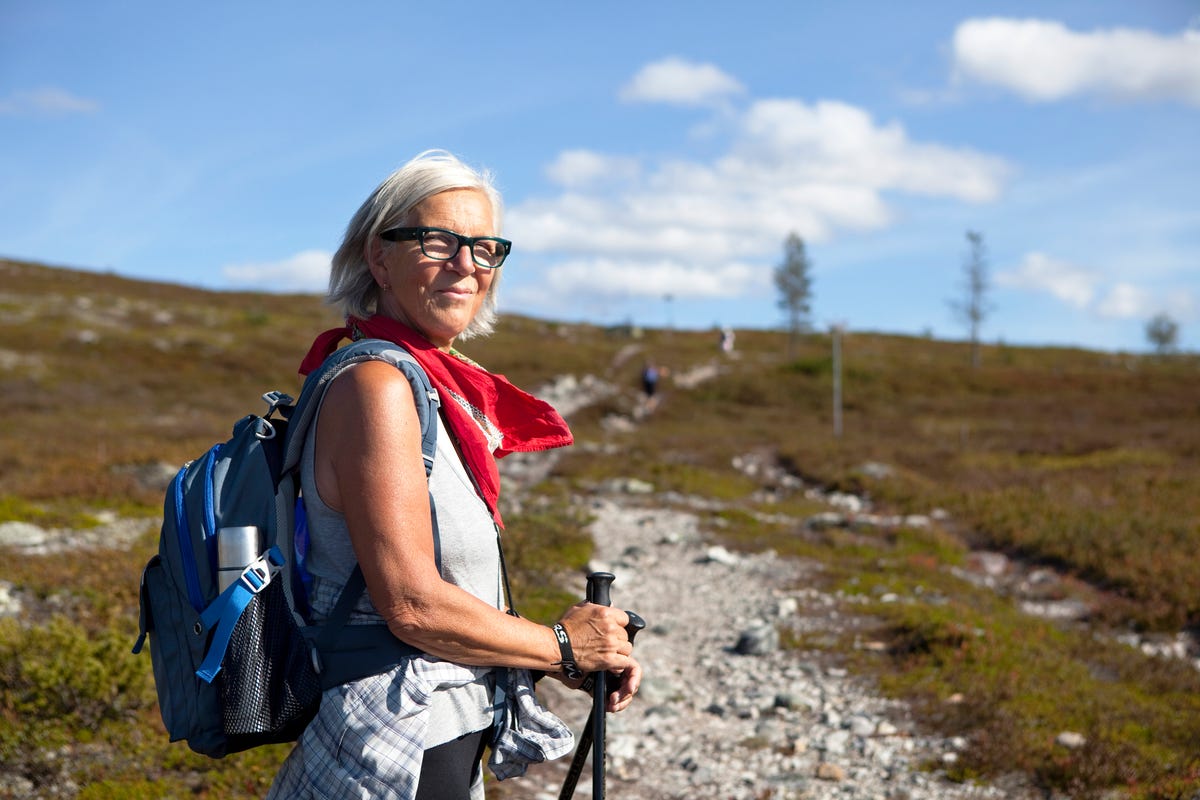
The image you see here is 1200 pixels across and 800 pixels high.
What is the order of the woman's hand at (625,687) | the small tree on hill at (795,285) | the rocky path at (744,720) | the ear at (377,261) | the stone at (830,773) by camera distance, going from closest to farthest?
the ear at (377,261)
the woman's hand at (625,687)
the rocky path at (744,720)
the stone at (830,773)
the small tree on hill at (795,285)

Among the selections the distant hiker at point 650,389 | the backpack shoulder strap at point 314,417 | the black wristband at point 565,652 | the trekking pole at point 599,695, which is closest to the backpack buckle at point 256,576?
the backpack shoulder strap at point 314,417

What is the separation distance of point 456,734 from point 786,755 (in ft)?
16.7

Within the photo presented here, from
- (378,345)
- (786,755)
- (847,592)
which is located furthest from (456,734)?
(847,592)

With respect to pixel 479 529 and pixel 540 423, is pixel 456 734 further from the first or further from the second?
pixel 540 423

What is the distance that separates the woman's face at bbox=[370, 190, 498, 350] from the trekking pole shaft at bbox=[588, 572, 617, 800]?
0.77 meters

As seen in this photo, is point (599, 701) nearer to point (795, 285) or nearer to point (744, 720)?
point (744, 720)

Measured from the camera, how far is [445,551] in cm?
224

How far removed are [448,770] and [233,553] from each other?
0.73m

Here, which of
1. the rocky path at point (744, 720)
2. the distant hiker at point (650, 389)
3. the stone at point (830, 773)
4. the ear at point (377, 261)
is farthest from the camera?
the distant hiker at point (650, 389)

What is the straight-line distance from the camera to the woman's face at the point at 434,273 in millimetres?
2383

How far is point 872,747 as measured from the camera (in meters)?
6.78

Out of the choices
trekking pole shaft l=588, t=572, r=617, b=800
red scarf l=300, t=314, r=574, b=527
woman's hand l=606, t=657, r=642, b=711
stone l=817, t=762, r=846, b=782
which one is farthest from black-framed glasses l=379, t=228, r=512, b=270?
stone l=817, t=762, r=846, b=782

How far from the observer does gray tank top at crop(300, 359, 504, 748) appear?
2199 millimetres

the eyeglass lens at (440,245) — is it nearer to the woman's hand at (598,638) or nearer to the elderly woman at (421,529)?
the elderly woman at (421,529)
